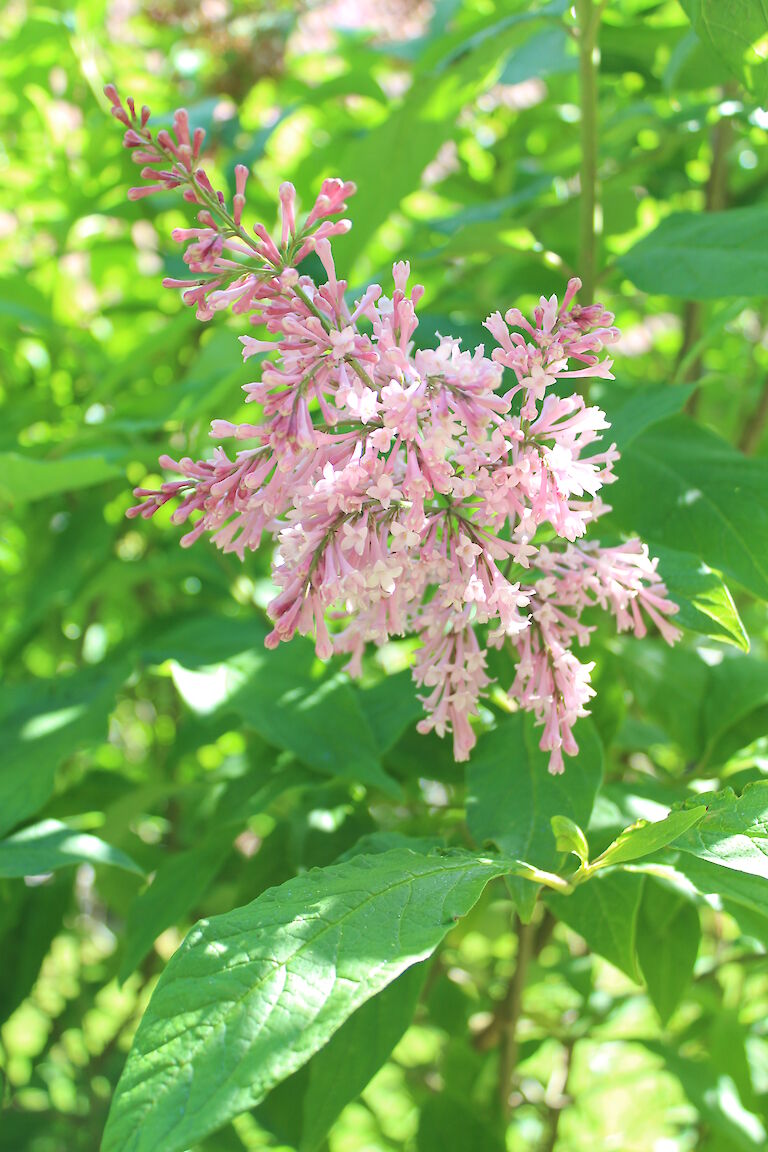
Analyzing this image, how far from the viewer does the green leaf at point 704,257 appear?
2.47ft

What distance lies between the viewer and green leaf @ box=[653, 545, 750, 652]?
0.66m

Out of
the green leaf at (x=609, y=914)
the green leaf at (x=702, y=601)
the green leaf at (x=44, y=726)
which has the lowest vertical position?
the green leaf at (x=609, y=914)

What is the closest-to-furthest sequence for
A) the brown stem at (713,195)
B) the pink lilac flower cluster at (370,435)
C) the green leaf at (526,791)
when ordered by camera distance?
1. the pink lilac flower cluster at (370,435)
2. the green leaf at (526,791)
3. the brown stem at (713,195)

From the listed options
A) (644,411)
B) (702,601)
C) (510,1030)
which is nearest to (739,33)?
(644,411)

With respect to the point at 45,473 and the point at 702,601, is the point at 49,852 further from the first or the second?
the point at 702,601

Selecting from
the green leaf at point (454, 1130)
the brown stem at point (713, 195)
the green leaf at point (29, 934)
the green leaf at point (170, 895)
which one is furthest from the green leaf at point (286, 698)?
the brown stem at point (713, 195)

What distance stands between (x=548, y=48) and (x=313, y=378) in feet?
2.71

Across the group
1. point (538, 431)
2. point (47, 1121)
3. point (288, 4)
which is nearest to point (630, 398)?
point (538, 431)

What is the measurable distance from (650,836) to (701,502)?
33 cm

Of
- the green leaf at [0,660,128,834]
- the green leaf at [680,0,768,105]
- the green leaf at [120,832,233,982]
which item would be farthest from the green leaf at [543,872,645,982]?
the green leaf at [680,0,768,105]

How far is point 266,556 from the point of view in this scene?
49.8 inches

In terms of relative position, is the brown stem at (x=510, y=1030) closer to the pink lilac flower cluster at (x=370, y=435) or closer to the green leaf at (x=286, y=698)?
the green leaf at (x=286, y=698)

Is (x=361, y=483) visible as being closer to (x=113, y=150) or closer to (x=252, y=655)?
(x=252, y=655)

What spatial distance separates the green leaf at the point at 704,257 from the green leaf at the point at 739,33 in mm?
96
